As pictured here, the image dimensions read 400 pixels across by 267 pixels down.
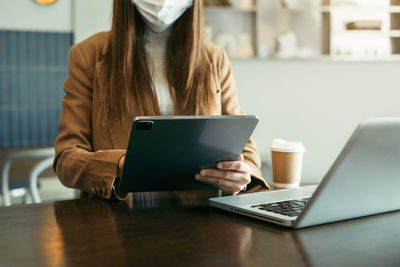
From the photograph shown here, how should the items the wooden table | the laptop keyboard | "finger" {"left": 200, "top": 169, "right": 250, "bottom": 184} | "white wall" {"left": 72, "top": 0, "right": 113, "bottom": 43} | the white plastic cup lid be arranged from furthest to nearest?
"white wall" {"left": 72, "top": 0, "right": 113, "bottom": 43} → the white plastic cup lid → "finger" {"left": 200, "top": 169, "right": 250, "bottom": 184} → the laptop keyboard → the wooden table

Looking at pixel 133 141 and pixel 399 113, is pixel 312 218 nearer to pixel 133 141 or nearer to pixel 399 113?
pixel 133 141

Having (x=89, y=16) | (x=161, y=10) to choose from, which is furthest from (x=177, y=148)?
(x=89, y=16)

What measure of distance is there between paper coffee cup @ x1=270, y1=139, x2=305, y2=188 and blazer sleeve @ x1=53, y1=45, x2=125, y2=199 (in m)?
0.44

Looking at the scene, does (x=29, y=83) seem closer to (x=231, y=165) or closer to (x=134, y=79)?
(x=134, y=79)

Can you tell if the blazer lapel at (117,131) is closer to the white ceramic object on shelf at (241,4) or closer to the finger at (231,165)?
the finger at (231,165)

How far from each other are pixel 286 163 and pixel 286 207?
0.40 metres

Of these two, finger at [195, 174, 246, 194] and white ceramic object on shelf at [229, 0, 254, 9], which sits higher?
white ceramic object on shelf at [229, 0, 254, 9]

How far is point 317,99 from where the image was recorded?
4.23m

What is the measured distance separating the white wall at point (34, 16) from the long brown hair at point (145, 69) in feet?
8.95

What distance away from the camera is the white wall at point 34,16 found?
3.89 metres

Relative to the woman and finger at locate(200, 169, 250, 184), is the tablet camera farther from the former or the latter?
the woman

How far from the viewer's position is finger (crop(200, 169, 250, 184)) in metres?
1.07

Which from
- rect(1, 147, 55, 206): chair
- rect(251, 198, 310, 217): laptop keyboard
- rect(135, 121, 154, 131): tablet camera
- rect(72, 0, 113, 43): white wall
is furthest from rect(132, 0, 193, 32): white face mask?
rect(72, 0, 113, 43): white wall

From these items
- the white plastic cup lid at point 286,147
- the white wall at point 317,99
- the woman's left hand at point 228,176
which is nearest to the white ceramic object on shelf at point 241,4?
the white wall at point 317,99
